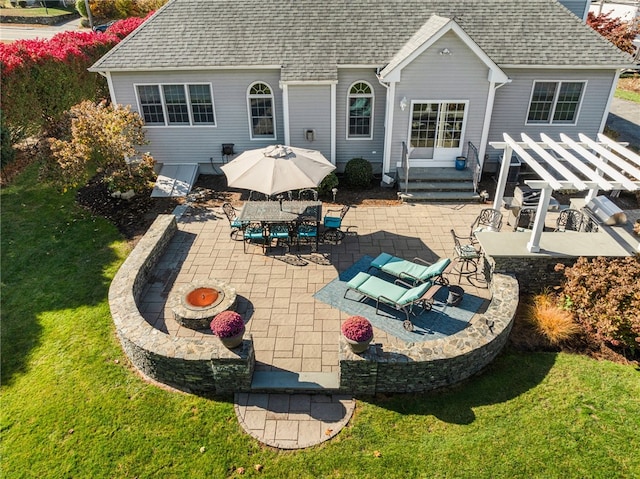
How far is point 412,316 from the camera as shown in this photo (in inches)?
397

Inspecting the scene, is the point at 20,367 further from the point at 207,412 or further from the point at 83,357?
the point at 207,412

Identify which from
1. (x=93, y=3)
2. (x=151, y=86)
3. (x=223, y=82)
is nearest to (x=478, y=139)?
(x=223, y=82)

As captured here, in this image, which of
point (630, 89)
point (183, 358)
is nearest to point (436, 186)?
point (183, 358)

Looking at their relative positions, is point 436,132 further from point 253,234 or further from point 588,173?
point 253,234

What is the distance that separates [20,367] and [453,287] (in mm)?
Answer: 10061

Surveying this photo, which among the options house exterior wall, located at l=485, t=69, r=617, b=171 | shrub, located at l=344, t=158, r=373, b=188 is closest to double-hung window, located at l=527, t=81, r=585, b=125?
house exterior wall, located at l=485, t=69, r=617, b=171

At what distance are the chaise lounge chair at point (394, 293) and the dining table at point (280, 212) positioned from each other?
8.19 ft

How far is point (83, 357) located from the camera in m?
9.49

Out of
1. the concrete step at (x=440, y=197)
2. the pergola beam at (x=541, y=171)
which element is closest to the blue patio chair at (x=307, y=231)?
the concrete step at (x=440, y=197)

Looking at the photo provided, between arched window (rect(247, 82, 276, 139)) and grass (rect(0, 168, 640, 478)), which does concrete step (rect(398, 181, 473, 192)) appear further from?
grass (rect(0, 168, 640, 478))

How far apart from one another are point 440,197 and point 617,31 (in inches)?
908

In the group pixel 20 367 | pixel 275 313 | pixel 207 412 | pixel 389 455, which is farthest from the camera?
pixel 275 313

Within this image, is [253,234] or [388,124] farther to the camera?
[388,124]

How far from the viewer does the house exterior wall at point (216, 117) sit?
16.4m
